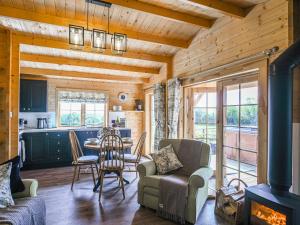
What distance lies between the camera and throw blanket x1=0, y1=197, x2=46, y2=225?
1631 mm

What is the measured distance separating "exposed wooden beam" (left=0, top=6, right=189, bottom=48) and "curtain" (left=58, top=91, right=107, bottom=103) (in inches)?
126

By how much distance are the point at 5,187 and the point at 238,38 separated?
3.39 m

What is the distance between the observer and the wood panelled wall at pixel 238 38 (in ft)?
7.80

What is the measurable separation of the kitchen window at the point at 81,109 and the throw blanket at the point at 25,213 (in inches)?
168

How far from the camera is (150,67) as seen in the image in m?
5.48

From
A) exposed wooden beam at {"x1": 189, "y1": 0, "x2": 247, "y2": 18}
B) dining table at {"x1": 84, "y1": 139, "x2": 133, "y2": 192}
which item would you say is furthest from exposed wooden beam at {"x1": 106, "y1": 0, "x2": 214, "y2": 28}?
dining table at {"x1": 84, "y1": 139, "x2": 133, "y2": 192}

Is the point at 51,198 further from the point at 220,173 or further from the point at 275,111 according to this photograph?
the point at 275,111

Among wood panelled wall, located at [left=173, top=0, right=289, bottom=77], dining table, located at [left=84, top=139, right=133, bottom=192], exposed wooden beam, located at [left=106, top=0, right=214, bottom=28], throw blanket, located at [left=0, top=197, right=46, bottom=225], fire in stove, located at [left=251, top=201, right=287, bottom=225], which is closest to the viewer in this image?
throw blanket, located at [left=0, top=197, right=46, bottom=225]

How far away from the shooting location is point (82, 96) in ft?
20.5

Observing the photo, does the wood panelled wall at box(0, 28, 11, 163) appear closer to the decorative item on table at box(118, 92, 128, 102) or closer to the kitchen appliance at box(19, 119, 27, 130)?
the kitchen appliance at box(19, 119, 27, 130)

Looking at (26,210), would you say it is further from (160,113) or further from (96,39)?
(160,113)

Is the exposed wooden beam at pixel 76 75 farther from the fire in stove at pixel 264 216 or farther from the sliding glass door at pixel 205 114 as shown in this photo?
the fire in stove at pixel 264 216

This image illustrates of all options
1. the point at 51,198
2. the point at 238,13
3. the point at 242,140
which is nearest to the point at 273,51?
the point at 238,13

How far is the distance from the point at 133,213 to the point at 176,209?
2.08 ft
